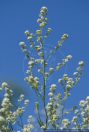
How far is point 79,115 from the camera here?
15875mm

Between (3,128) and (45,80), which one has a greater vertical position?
(45,80)

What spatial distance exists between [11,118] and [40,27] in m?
3.33

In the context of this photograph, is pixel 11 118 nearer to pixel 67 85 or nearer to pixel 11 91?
pixel 11 91

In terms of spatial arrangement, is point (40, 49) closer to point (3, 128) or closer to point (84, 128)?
point (84, 128)

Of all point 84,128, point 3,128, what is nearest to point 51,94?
point 84,128

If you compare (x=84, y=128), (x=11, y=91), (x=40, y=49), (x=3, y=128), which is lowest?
(x=3, y=128)

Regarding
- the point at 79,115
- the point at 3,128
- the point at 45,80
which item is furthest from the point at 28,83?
the point at 3,128

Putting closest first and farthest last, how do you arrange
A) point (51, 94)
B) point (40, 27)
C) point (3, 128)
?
point (3, 128) < point (51, 94) < point (40, 27)

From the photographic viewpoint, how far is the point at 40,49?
1590 centimetres

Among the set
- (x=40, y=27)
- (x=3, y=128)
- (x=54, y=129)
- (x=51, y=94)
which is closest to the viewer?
(x=3, y=128)

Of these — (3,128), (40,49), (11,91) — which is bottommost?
(3,128)

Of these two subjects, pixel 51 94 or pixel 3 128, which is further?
pixel 51 94

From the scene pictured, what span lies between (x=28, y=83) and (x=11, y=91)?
868 mm

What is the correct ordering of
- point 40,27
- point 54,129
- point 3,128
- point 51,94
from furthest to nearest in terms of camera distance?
1. point 40,27
2. point 51,94
3. point 54,129
4. point 3,128
